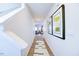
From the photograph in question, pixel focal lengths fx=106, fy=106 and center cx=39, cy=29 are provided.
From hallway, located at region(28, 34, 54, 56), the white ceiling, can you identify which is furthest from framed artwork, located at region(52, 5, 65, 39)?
hallway, located at region(28, 34, 54, 56)

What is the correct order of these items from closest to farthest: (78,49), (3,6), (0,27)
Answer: (78,49) < (0,27) < (3,6)

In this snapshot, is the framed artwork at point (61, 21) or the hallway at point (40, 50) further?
the hallway at point (40, 50)

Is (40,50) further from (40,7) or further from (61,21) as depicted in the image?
(61,21)

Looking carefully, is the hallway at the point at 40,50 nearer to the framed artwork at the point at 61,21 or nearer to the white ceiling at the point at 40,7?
the framed artwork at the point at 61,21

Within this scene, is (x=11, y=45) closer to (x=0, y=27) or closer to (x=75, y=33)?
(x=0, y=27)

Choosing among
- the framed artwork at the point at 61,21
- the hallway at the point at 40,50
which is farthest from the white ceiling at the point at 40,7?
the hallway at the point at 40,50

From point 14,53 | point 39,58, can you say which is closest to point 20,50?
point 14,53

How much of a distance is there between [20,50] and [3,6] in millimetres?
2366

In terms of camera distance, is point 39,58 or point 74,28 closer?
point 39,58

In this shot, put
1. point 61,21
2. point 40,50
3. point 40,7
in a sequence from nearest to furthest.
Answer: point 61,21, point 40,7, point 40,50

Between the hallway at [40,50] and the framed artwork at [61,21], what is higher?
the framed artwork at [61,21]

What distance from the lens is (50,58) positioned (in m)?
0.87

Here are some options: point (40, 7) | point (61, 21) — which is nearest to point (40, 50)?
point (40, 7)

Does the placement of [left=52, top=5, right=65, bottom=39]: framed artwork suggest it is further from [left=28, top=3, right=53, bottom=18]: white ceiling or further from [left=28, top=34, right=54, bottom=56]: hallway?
[left=28, top=34, right=54, bottom=56]: hallway
